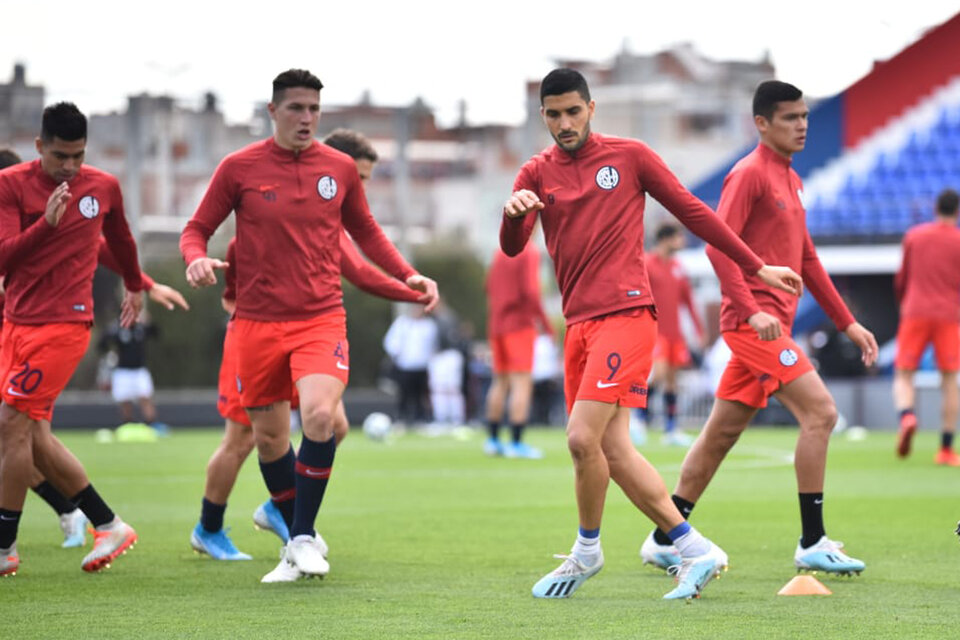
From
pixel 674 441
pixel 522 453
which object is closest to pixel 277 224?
pixel 522 453

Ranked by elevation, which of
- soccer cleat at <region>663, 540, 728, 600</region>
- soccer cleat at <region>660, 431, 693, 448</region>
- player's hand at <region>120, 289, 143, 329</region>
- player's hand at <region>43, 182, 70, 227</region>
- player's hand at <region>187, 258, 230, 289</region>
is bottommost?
soccer cleat at <region>660, 431, 693, 448</region>

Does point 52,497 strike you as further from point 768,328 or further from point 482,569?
point 768,328

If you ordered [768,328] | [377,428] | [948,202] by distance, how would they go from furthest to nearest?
[377,428] → [948,202] → [768,328]

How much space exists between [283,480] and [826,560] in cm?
281

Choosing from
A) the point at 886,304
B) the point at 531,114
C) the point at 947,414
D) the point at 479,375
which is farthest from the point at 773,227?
the point at 531,114

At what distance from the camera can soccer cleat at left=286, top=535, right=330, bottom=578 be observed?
7492 mm

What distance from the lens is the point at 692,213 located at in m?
7.06

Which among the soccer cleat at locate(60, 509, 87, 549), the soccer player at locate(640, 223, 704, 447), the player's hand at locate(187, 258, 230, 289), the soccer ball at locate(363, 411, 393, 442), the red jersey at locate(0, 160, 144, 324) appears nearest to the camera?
the player's hand at locate(187, 258, 230, 289)

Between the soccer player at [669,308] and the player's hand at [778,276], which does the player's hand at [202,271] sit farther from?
the soccer player at [669,308]

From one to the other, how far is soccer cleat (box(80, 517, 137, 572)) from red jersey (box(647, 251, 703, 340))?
1129 centimetres

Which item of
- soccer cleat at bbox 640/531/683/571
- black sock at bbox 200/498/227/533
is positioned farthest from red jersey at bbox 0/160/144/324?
soccer cleat at bbox 640/531/683/571

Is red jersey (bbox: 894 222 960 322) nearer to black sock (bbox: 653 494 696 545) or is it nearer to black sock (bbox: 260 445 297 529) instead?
black sock (bbox: 653 494 696 545)

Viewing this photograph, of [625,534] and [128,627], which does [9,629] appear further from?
[625,534]

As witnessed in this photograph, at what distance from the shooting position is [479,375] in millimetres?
32062
